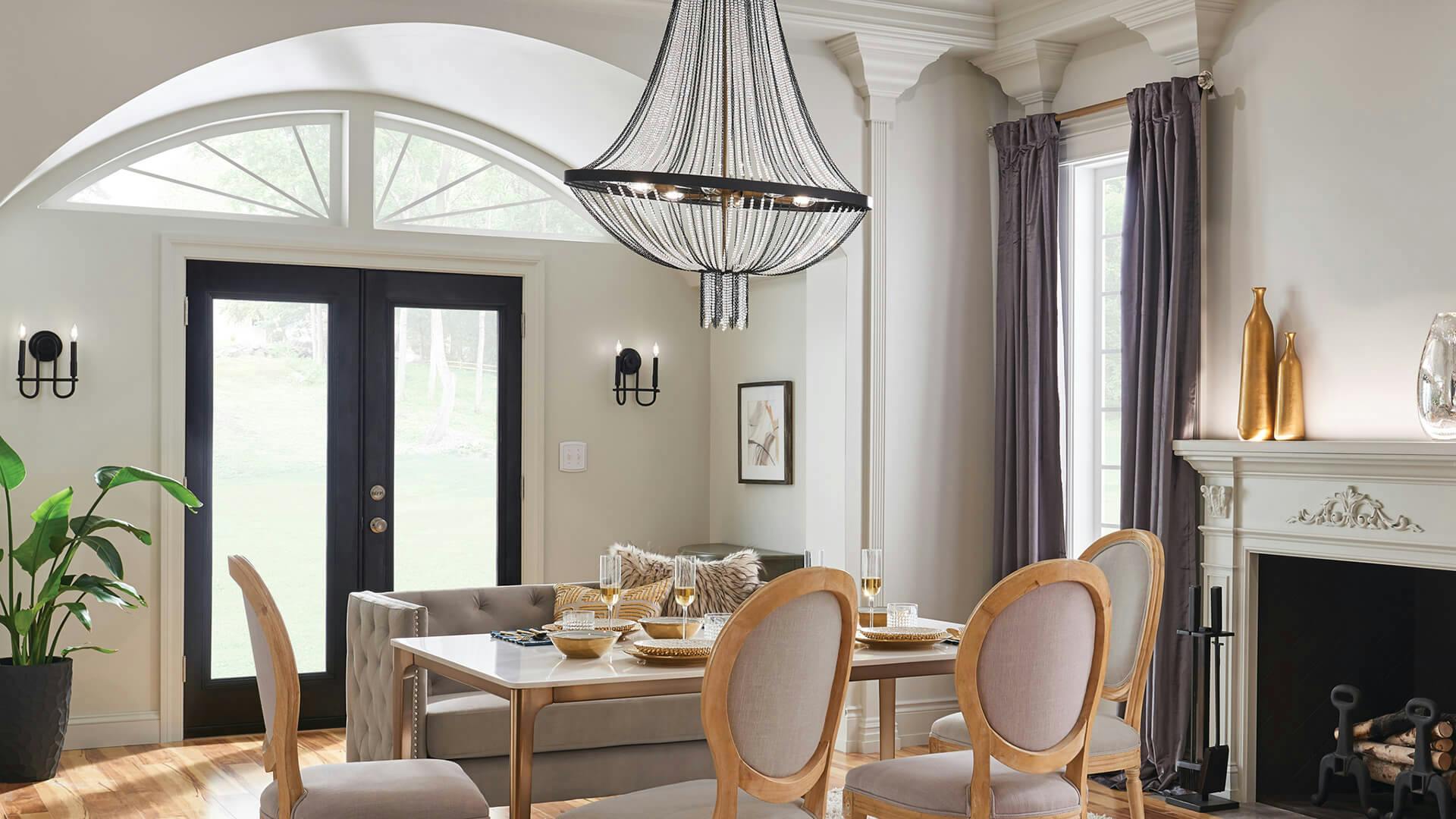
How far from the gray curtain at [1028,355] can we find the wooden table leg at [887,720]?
4.90 ft

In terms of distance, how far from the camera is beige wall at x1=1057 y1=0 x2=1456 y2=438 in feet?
13.7

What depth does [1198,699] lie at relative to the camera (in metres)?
4.67

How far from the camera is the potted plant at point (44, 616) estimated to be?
4.85 metres

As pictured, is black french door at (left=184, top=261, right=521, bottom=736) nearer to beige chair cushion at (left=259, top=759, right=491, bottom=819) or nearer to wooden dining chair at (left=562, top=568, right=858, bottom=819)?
beige chair cushion at (left=259, top=759, right=491, bottom=819)

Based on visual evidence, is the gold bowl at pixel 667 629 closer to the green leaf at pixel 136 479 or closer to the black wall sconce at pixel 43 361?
the green leaf at pixel 136 479

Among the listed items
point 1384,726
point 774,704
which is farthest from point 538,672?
point 1384,726

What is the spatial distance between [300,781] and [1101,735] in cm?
195

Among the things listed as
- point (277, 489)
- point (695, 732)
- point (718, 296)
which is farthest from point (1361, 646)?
point (277, 489)

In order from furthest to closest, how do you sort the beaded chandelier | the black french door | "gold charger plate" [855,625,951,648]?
the black french door, "gold charger plate" [855,625,951,648], the beaded chandelier

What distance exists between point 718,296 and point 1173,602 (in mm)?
2397

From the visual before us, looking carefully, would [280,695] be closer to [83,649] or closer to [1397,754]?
[83,649]

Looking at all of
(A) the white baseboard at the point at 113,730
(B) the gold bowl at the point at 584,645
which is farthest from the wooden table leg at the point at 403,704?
(A) the white baseboard at the point at 113,730

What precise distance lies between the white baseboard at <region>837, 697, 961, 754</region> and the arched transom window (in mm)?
2549

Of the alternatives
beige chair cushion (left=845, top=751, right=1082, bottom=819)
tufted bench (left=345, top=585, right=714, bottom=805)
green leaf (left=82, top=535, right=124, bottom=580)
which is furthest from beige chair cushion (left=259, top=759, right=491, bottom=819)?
green leaf (left=82, top=535, right=124, bottom=580)
